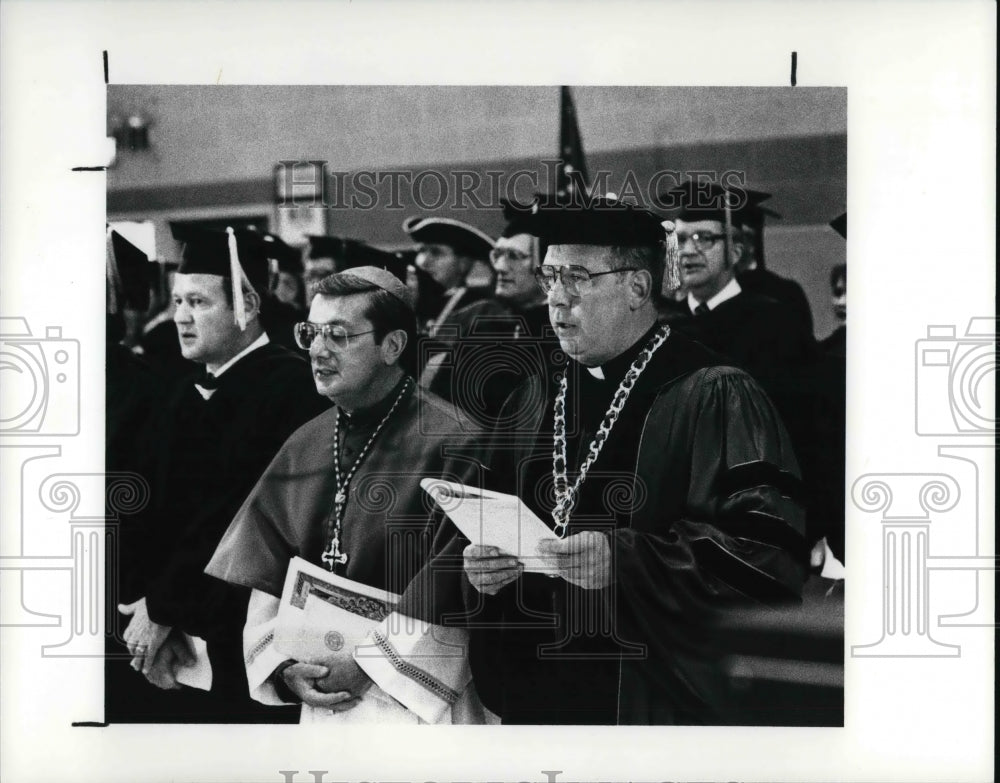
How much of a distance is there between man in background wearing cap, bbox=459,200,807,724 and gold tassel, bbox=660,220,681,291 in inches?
0.9

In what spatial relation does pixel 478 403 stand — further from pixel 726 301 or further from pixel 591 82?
pixel 591 82

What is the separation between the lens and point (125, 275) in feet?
8.70

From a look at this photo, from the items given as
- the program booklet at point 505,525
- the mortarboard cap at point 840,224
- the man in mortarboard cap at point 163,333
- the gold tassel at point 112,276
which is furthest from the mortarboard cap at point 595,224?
the gold tassel at point 112,276

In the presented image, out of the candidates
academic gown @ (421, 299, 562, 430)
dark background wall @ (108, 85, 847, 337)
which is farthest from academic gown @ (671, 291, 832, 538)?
academic gown @ (421, 299, 562, 430)

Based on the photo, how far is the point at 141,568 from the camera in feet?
8.70

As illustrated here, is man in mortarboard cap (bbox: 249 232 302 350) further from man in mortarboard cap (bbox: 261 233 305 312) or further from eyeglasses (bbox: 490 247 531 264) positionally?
eyeglasses (bbox: 490 247 531 264)

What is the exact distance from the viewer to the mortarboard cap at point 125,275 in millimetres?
2646

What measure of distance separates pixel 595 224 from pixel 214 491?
4.36 ft

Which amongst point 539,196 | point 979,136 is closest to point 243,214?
point 539,196

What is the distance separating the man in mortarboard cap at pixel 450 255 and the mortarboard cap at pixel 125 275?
77 centimetres

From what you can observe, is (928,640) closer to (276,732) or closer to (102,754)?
(276,732)

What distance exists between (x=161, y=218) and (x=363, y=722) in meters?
1.55

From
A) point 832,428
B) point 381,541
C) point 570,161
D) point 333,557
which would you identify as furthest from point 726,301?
point 333,557

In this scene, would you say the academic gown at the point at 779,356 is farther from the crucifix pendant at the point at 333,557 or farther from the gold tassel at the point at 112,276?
the gold tassel at the point at 112,276
